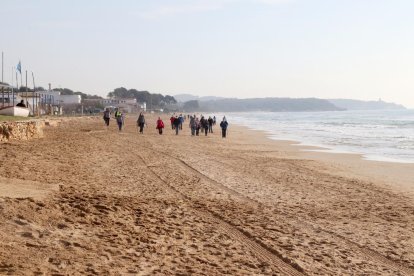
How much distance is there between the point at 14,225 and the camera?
237 inches

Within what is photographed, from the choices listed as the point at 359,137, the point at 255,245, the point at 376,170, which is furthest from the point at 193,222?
the point at 359,137

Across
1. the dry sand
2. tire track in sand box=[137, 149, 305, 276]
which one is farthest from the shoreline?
tire track in sand box=[137, 149, 305, 276]

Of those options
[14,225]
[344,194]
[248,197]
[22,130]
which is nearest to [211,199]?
[248,197]

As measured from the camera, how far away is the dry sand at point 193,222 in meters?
5.56

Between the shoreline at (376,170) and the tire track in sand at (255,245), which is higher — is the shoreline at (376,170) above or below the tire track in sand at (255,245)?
below

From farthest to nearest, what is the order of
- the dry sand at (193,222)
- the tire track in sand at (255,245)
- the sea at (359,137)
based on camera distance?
the sea at (359,137)
the tire track in sand at (255,245)
the dry sand at (193,222)

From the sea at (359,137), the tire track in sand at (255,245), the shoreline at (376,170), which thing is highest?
the tire track in sand at (255,245)

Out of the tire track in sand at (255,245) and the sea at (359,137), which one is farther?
the sea at (359,137)

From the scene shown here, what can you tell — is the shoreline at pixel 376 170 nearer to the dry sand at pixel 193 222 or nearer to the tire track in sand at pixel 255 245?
the dry sand at pixel 193 222

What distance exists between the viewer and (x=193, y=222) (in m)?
7.43

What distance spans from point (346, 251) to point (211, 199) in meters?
3.46

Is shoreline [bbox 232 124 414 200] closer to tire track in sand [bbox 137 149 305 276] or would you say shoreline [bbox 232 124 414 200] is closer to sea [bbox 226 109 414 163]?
sea [bbox 226 109 414 163]

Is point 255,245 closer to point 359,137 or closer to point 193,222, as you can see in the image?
point 193,222

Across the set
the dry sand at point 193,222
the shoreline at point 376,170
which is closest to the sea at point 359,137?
the shoreline at point 376,170
